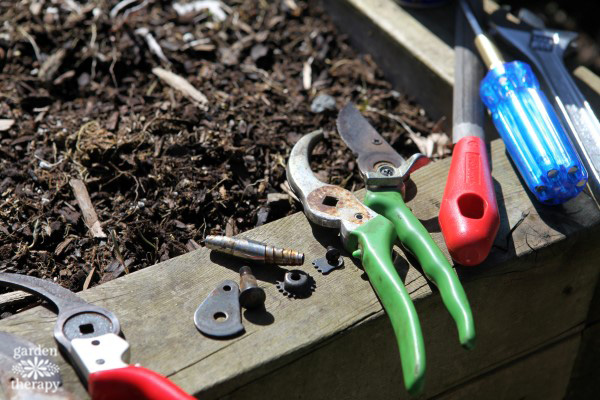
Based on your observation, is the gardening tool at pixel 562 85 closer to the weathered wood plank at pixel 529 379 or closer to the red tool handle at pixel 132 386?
the weathered wood plank at pixel 529 379

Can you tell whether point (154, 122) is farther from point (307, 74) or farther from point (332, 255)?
point (332, 255)

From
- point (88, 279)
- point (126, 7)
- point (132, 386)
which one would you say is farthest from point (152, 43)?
point (132, 386)

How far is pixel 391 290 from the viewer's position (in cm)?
143

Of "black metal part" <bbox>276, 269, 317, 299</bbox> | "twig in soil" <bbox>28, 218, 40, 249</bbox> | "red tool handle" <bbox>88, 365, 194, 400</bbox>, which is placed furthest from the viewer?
"twig in soil" <bbox>28, 218, 40, 249</bbox>

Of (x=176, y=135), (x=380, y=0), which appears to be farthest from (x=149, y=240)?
(x=380, y=0)

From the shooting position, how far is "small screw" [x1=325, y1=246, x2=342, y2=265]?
159 cm

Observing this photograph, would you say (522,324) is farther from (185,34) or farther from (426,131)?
(185,34)

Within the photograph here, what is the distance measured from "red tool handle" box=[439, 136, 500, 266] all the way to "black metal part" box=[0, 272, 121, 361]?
2.45ft

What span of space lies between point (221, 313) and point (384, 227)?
1.32 feet

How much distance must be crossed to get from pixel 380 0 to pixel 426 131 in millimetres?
636

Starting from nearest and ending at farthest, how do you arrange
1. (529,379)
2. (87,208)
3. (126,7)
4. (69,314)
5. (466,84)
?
(69,314) → (87,208) → (529,379) → (466,84) → (126,7)

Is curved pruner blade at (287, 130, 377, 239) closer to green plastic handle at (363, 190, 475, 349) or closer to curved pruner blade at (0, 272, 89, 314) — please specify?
green plastic handle at (363, 190, 475, 349)

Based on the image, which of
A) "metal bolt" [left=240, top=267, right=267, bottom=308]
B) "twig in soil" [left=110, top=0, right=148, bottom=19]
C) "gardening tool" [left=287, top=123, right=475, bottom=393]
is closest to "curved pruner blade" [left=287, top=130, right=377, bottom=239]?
"gardening tool" [left=287, top=123, right=475, bottom=393]

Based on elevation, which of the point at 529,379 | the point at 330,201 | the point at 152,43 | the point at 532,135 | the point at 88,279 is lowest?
the point at 529,379
